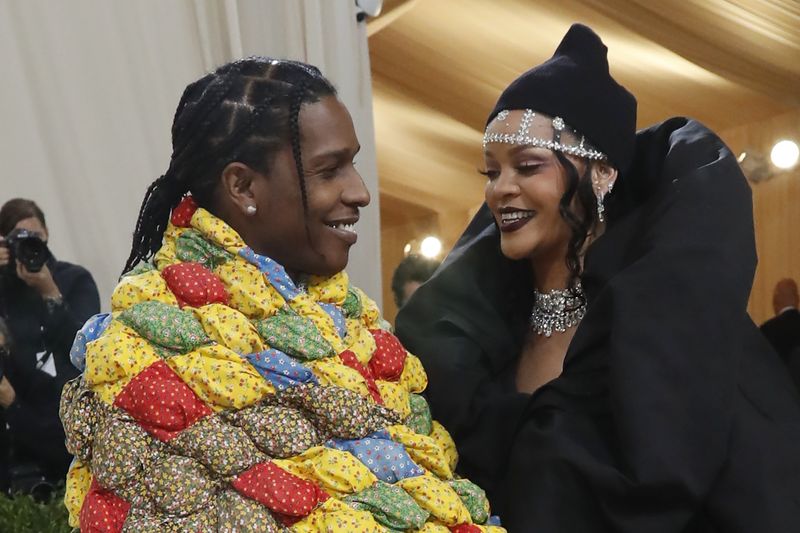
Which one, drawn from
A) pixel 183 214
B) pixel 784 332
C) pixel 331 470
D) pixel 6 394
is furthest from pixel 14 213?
pixel 784 332

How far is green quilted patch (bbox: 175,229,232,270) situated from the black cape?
19.9 inches

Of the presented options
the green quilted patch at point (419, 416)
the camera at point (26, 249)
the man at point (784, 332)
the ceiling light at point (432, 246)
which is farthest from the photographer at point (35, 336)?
the ceiling light at point (432, 246)

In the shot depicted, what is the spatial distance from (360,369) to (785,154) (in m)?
5.69

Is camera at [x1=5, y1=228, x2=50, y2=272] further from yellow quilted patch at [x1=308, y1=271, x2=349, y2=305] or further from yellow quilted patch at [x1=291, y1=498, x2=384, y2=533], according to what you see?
yellow quilted patch at [x1=291, y1=498, x2=384, y2=533]

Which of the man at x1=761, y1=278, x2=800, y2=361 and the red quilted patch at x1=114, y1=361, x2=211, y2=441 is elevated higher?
the red quilted patch at x1=114, y1=361, x2=211, y2=441

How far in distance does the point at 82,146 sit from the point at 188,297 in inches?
82.7

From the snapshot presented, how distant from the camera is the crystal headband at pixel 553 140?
213cm

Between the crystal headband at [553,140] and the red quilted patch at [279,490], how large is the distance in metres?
0.82

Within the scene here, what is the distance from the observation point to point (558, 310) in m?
2.20

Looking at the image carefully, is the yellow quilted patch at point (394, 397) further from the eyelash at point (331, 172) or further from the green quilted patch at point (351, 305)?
the eyelash at point (331, 172)

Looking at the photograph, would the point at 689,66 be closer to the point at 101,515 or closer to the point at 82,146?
the point at 82,146

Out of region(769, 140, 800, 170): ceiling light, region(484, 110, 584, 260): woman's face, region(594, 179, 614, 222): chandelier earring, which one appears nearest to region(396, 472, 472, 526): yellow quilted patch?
region(484, 110, 584, 260): woman's face

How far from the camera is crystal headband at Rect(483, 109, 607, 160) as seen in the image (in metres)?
2.13

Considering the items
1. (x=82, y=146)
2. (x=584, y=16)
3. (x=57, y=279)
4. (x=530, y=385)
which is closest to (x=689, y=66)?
(x=584, y=16)
